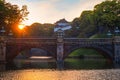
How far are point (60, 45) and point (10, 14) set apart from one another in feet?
48.3

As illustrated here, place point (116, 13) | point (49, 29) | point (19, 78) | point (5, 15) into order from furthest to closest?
1. point (49, 29)
2. point (116, 13)
3. point (5, 15)
4. point (19, 78)

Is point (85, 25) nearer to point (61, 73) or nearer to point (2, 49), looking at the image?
point (2, 49)

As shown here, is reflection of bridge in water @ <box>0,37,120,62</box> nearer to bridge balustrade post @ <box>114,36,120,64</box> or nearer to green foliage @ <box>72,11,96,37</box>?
bridge balustrade post @ <box>114,36,120,64</box>

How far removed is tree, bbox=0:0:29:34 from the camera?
280 ft

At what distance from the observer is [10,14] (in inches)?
3597

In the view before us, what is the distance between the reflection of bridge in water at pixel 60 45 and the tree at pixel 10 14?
16.4 feet

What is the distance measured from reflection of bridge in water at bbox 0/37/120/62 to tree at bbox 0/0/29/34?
16.4ft

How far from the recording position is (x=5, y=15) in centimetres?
8556

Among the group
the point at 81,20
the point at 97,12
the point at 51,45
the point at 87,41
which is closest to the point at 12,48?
the point at 51,45

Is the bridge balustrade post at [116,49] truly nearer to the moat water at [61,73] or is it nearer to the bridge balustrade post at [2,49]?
the moat water at [61,73]

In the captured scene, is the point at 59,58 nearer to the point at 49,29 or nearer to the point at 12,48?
the point at 12,48

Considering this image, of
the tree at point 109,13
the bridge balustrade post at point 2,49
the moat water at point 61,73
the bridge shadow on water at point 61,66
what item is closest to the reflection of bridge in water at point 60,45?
the bridge balustrade post at point 2,49

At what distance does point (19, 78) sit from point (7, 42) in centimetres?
4356

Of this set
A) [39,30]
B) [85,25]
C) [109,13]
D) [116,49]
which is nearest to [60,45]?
[116,49]
